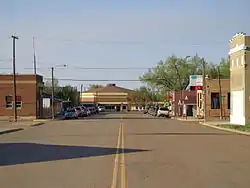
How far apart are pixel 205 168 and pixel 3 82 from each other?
217 feet

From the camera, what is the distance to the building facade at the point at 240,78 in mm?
50938

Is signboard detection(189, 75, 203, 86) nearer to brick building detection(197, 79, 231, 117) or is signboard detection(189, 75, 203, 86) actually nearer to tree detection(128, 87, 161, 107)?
brick building detection(197, 79, 231, 117)

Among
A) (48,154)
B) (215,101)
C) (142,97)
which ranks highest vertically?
(142,97)

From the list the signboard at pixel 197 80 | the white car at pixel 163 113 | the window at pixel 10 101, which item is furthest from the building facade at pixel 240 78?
the white car at pixel 163 113

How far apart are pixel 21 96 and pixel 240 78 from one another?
3705 centimetres

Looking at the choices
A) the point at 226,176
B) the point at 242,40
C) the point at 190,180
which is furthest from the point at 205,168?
the point at 242,40

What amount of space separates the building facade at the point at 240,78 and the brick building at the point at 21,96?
3264cm

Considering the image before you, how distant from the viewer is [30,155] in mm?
20953

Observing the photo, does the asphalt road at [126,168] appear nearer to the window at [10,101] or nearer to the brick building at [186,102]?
the window at [10,101]

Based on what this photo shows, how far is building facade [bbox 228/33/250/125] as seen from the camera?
50.9 metres

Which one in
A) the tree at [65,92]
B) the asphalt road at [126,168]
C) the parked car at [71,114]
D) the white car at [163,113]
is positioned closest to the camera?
the asphalt road at [126,168]

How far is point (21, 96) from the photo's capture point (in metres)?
79.0

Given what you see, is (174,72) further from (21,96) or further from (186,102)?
(21,96)

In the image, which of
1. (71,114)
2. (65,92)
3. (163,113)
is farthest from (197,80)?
(65,92)
